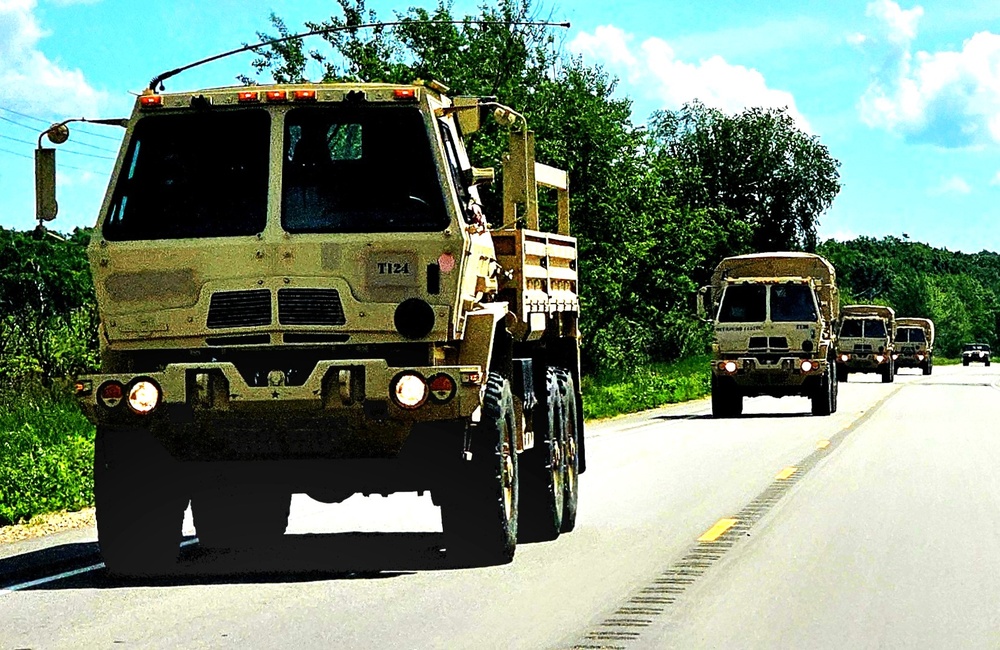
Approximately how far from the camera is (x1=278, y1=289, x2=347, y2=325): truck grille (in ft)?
32.5

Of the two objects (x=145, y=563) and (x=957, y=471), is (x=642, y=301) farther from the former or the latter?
(x=145, y=563)

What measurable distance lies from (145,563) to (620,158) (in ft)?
108

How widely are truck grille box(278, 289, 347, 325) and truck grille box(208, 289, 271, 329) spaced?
0.30 feet

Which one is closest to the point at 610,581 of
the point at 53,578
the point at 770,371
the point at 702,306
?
the point at 53,578

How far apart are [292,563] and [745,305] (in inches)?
884

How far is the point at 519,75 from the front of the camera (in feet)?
128

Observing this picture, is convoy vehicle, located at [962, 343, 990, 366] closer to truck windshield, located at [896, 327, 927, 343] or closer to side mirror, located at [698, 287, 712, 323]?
truck windshield, located at [896, 327, 927, 343]

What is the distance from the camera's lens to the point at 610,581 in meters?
9.89

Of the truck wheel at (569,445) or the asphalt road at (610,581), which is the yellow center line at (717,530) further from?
the truck wheel at (569,445)

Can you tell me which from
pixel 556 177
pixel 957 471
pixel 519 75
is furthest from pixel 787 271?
pixel 556 177

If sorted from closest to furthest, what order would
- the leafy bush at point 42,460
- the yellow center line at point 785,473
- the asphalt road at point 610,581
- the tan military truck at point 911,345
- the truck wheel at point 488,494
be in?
the asphalt road at point 610,581 < the truck wheel at point 488,494 < the leafy bush at point 42,460 < the yellow center line at point 785,473 < the tan military truck at point 911,345

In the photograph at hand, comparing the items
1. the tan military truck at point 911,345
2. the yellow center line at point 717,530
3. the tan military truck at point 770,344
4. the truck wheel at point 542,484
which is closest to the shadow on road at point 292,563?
the truck wheel at point 542,484

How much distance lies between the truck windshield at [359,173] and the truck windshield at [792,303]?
22.8m

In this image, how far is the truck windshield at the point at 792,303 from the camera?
106 feet
